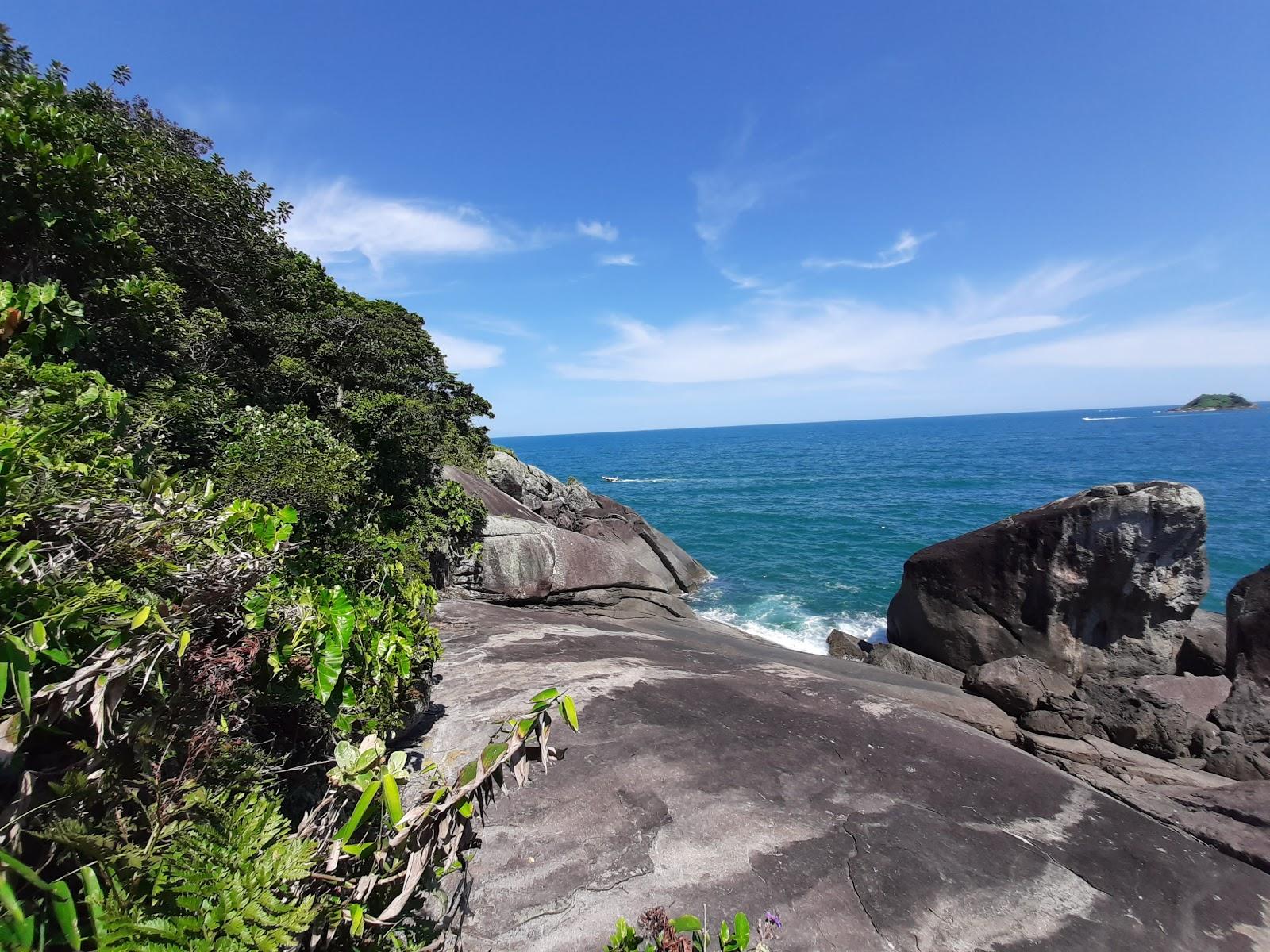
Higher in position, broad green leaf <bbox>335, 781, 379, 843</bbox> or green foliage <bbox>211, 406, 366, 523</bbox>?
green foliage <bbox>211, 406, 366, 523</bbox>

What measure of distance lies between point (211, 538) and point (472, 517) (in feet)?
38.6

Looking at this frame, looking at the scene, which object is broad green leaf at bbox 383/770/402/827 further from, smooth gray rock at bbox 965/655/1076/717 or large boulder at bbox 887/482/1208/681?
large boulder at bbox 887/482/1208/681

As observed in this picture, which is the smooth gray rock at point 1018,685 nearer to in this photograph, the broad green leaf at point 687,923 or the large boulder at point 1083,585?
the large boulder at point 1083,585

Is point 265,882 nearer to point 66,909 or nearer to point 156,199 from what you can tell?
point 66,909

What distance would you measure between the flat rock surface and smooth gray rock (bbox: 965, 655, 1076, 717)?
5539 millimetres

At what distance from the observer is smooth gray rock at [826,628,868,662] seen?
1800cm

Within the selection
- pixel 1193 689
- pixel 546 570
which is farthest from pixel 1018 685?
pixel 546 570

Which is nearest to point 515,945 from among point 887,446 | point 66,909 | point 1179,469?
point 66,909

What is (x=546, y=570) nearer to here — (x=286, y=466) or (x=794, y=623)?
(x=286, y=466)

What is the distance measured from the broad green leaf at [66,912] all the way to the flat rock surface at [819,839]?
8.82ft

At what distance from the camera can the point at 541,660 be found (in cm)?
868

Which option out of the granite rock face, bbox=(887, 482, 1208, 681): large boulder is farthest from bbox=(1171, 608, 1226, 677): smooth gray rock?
the granite rock face


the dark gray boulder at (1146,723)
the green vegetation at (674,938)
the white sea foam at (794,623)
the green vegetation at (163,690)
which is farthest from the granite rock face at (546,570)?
the green vegetation at (674,938)

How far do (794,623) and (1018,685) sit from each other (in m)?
10.5
